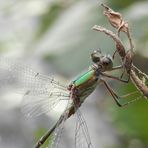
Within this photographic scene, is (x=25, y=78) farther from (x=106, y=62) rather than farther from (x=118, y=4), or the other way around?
(x=118, y=4)

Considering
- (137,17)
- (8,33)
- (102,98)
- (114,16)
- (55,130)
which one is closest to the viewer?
(114,16)

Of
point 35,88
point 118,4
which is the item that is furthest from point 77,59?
point 35,88

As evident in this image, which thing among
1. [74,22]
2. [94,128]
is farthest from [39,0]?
[94,128]

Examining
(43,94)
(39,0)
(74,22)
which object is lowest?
(43,94)

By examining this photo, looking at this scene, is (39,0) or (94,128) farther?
(39,0)

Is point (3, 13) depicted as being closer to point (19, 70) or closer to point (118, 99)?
point (19, 70)

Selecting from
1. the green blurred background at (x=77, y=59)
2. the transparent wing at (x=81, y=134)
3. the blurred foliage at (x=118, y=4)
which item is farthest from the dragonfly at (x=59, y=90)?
the blurred foliage at (x=118, y=4)

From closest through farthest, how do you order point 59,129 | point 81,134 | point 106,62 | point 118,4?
point 106,62 < point 81,134 < point 59,129 < point 118,4

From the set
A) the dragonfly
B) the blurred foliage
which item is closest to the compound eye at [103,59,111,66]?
the dragonfly
